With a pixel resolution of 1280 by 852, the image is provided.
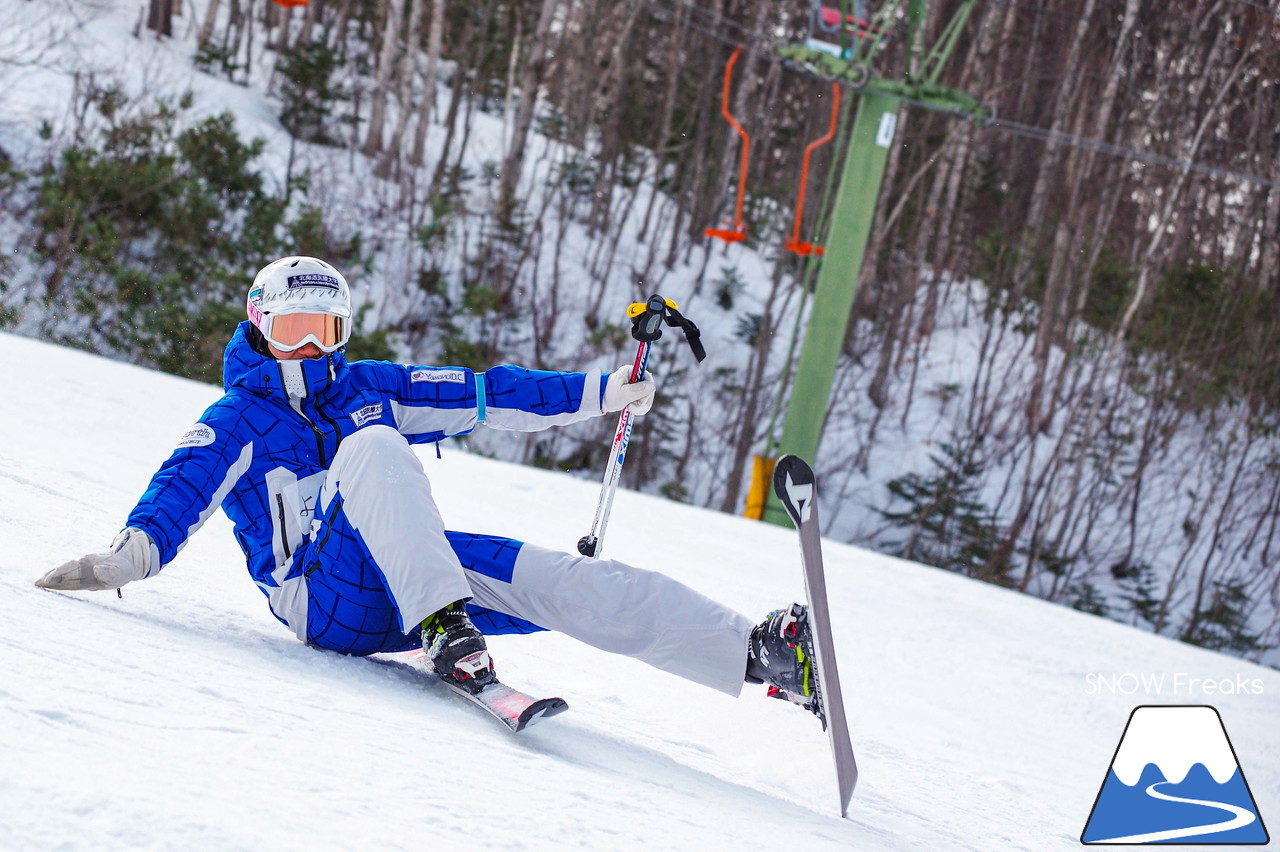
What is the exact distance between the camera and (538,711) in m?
1.82

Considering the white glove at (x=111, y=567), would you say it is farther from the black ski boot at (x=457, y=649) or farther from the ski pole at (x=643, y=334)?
the ski pole at (x=643, y=334)

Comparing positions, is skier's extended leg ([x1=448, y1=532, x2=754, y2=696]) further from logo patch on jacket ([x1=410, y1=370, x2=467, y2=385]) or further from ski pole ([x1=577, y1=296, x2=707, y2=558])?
logo patch on jacket ([x1=410, y1=370, x2=467, y2=385])

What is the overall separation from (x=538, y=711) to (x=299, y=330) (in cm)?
98

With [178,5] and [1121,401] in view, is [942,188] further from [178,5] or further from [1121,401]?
[178,5]

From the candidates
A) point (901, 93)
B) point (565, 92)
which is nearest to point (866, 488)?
point (565, 92)

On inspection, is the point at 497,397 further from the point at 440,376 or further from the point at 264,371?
the point at 264,371

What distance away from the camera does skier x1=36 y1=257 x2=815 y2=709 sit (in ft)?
6.52

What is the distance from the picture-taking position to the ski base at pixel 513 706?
1.80 m

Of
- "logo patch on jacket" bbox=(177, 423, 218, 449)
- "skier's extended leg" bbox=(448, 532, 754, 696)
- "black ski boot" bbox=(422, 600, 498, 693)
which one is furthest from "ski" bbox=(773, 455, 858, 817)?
"logo patch on jacket" bbox=(177, 423, 218, 449)

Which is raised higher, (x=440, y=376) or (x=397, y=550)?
(x=440, y=376)

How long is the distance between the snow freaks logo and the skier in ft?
3.23

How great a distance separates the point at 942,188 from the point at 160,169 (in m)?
10.9

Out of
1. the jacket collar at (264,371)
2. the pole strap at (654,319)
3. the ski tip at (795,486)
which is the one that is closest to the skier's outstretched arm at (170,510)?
the jacket collar at (264,371)

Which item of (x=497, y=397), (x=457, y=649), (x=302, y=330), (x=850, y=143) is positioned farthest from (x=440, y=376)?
(x=850, y=143)
